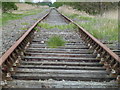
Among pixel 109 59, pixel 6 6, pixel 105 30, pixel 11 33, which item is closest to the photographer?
pixel 109 59

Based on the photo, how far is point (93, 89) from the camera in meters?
3.36

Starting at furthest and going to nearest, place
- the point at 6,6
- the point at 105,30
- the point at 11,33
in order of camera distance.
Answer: the point at 6,6 < the point at 105,30 < the point at 11,33

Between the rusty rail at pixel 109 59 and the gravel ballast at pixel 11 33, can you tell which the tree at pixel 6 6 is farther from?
the rusty rail at pixel 109 59

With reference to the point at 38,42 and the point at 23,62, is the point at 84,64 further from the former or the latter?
the point at 38,42

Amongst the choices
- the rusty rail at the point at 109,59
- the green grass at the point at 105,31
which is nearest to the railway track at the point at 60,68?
the rusty rail at the point at 109,59

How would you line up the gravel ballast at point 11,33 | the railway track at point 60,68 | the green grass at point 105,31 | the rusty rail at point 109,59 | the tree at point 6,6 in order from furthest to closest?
1. the tree at point 6,6
2. the green grass at point 105,31
3. the gravel ballast at point 11,33
4. the rusty rail at point 109,59
5. the railway track at point 60,68

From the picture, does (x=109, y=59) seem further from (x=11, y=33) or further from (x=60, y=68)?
(x=11, y=33)

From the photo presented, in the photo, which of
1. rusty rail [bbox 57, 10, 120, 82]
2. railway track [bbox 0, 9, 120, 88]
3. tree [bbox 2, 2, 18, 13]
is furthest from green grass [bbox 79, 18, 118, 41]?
tree [bbox 2, 2, 18, 13]

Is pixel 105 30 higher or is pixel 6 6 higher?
pixel 6 6

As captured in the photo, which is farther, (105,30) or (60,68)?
(105,30)

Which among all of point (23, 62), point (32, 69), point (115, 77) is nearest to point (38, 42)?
point (23, 62)

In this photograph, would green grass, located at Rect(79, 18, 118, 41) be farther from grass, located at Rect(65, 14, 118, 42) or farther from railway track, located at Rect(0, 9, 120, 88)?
railway track, located at Rect(0, 9, 120, 88)

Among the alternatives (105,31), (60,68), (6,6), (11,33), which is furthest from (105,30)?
(6,6)

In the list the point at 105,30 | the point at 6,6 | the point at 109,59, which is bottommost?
the point at 105,30
